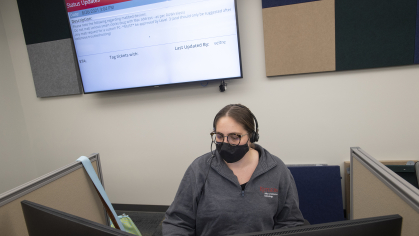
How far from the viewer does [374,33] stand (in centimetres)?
177

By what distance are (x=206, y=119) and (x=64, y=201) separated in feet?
4.32

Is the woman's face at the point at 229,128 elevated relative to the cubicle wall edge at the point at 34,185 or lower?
elevated

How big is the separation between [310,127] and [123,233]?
184 cm

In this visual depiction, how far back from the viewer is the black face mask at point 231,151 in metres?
1.04

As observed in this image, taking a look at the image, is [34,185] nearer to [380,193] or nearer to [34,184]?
[34,184]

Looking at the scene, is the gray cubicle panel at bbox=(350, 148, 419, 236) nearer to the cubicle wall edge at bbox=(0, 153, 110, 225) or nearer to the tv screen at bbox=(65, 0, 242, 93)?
the tv screen at bbox=(65, 0, 242, 93)

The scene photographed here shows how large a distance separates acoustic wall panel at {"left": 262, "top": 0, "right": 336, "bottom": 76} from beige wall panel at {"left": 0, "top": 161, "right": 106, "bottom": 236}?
159 centimetres

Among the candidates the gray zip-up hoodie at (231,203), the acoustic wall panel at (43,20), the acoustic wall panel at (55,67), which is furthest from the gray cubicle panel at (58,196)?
the acoustic wall panel at (43,20)

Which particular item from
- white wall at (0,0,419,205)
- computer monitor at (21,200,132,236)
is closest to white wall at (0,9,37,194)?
white wall at (0,0,419,205)

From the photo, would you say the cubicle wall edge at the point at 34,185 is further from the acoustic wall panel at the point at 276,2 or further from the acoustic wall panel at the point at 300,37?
the acoustic wall panel at the point at 276,2

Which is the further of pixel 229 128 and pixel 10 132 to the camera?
pixel 10 132

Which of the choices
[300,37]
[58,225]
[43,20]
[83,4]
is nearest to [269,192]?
[58,225]

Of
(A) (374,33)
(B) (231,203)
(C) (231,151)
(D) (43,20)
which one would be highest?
(D) (43,20)

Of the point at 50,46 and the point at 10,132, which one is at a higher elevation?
the point at 50,46
